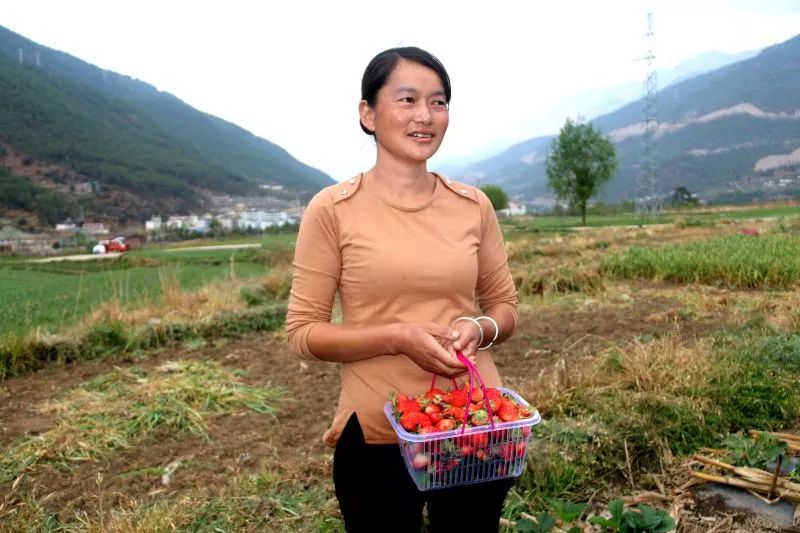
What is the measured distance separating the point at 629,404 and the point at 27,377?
5635mm

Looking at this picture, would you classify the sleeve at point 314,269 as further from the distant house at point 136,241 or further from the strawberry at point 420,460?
the distant house at point 136,241

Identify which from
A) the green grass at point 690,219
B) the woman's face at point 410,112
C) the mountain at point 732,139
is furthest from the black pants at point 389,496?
the mountain at point 732,139

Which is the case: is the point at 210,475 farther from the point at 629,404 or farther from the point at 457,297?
the point at 457,297

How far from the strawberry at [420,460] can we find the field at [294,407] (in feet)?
2.16

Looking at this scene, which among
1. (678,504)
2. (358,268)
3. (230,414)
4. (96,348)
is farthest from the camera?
(96,348)

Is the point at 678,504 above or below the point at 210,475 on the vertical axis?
above

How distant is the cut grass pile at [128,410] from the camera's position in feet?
13.7

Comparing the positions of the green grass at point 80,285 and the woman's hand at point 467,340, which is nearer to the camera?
the woman's hand at point 467,340

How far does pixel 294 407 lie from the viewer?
5078mm

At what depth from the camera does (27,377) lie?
20.7 ft

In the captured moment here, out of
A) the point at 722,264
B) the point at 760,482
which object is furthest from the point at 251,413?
the point at 722,264

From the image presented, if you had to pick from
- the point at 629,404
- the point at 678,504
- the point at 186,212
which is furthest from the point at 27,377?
the point at 186,212

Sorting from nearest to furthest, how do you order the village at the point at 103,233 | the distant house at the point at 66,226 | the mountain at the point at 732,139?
the village at the point at 103,233 → the distant house at the point at 66,226 → the mountain at the point at 732,139

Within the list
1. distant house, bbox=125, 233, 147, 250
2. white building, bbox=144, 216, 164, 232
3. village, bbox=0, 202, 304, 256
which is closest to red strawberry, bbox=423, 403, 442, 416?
village, bbox=0, 202, 304, 256
